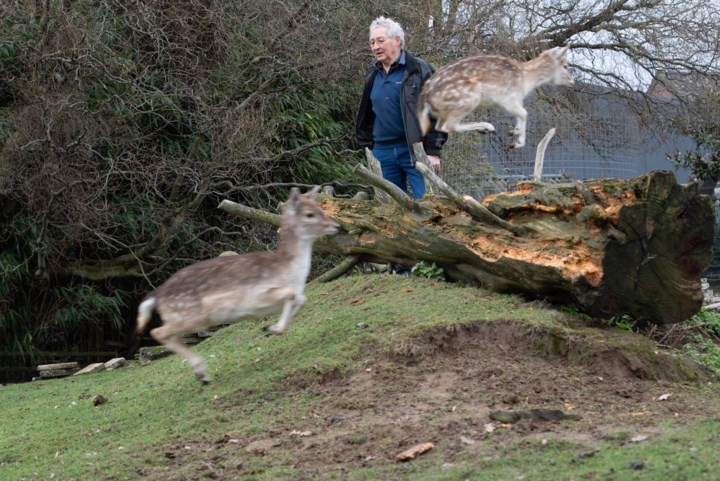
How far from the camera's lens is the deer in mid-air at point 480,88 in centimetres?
675

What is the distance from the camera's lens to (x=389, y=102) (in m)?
8.03

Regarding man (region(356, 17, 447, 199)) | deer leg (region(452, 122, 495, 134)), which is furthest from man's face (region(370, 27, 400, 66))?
deer leg (region(452, 122, 495, 134))

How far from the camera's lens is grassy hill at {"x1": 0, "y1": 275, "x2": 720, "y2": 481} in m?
4.61

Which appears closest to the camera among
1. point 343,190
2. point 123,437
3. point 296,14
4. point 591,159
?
point 123,437

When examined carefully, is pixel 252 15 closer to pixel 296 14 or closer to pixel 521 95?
pixel 296 14

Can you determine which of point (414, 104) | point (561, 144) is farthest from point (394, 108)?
point (561, 144)

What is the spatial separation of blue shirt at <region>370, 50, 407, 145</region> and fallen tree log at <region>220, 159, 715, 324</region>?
0.79m

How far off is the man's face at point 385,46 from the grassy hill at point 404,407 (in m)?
1.78

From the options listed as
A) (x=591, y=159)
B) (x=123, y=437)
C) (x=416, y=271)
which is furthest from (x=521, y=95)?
(x=591, y=159)

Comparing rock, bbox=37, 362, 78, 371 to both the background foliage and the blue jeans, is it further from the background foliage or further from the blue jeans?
the blue jeans

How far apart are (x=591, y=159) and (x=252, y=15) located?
6.51 m

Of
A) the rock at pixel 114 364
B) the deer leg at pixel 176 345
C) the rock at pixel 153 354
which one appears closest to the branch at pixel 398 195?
the deer leg at pixel 176 345

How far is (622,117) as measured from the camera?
15.6m

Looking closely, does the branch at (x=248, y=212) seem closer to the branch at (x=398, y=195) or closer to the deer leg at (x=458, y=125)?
the branch at (x=398, y=195)
